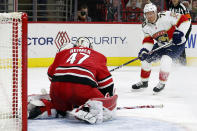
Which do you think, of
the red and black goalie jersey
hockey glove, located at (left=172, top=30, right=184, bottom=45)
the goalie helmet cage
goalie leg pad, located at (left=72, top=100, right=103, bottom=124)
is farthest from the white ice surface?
hockey glove, located at (left=172, top=30, right=184, bottom=45)

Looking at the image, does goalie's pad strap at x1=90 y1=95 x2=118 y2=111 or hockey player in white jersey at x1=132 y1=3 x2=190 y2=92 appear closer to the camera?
goalie's pad strap at x1=90 y1=95 x2=118 y2=111

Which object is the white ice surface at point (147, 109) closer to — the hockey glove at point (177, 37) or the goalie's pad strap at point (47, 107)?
the goalie's pad strap at point (47, 107)

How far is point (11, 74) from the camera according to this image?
260 centimetres

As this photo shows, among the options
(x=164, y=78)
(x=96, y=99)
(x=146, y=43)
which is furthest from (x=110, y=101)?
(x=146, y=43)

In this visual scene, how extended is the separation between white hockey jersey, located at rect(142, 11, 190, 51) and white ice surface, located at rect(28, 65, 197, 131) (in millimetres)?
518

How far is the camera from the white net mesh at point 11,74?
248 cm

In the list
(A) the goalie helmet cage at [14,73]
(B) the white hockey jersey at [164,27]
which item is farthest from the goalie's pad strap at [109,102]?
(B) the white hockey jersey at [164,27]

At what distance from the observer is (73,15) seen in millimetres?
6887

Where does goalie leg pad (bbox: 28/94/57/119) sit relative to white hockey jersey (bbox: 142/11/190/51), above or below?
below

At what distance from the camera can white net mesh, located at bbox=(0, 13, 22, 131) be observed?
2.48 m

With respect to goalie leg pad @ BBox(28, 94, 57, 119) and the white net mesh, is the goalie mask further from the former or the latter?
the white net mesh

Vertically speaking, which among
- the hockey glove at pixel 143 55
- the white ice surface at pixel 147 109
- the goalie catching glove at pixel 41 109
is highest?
the hockey glove at pixel 143 55

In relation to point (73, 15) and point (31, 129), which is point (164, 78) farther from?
point (73, 15)

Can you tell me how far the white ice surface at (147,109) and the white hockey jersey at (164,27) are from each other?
20.4 inches
